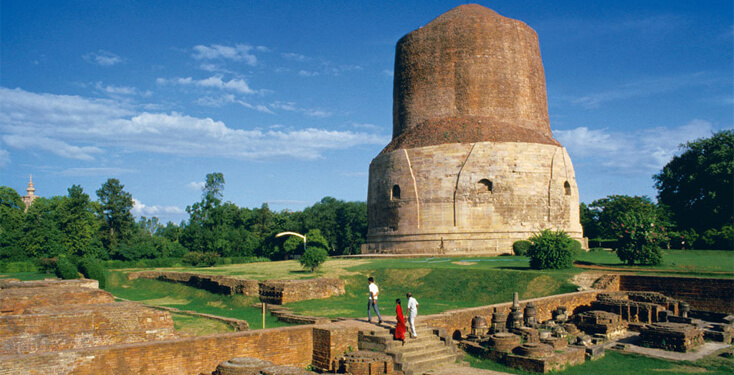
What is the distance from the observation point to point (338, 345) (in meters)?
8.59

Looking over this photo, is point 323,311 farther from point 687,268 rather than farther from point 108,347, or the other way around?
point 687,268

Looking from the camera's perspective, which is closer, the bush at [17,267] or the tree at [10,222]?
the bush at [17,267]

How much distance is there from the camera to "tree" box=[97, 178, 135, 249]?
43938 mm

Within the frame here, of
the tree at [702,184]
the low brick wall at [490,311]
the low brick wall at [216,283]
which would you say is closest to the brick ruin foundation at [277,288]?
the low brick wall at [216,283]

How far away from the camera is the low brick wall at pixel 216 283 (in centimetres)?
1542

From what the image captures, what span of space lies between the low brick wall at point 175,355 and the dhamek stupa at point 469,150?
17988 millimetres

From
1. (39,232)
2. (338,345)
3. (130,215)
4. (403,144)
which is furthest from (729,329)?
(130,215)

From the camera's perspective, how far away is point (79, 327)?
8414mm

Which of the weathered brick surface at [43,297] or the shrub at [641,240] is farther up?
the shrub at [641,240]

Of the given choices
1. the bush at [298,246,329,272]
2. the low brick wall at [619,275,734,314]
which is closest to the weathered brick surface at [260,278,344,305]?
the bush at [298,246,329,272]

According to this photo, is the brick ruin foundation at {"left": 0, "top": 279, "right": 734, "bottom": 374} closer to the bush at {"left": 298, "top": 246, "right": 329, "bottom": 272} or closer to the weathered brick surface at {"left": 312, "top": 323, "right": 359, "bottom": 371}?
the weathered brick surface at {"left": 312, "top": 323, "right": 359, "bottom": 371}

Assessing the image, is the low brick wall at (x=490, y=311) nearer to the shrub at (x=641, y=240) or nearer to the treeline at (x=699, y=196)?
the shrub at (x=641, y=240)

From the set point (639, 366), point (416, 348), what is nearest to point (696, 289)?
point (639, 366)

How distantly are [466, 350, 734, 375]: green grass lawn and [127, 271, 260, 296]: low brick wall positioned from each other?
301 inches
